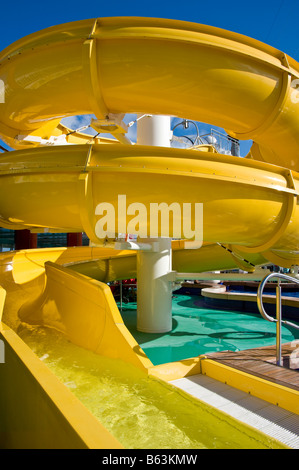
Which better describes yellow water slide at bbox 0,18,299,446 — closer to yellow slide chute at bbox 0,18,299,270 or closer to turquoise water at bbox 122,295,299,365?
yellow slide chute at bbox 0,18,299,270

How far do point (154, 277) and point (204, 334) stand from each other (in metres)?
1.07

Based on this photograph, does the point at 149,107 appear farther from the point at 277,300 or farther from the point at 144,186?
the point at 277,300

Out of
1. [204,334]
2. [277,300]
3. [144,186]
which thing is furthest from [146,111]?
[204,334]

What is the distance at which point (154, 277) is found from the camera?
4824 millimetres

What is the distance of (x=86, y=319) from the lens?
125 inches

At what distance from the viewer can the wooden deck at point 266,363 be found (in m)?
2.27

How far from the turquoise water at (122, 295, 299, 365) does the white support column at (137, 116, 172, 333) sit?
18 cm

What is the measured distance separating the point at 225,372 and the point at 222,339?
7.19 ft

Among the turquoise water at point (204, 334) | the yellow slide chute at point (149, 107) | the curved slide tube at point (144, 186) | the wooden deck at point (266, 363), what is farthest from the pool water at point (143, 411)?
the turquoise water at point (204, 334)

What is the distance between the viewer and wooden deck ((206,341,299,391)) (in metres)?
2.27

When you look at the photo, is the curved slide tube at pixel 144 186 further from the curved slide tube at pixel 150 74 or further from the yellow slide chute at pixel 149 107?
the curved slide tube at pixel 150 74

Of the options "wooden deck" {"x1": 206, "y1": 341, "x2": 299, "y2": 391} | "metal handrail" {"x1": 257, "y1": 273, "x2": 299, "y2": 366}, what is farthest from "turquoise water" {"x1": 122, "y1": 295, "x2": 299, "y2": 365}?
"metal handrail" {"x1": 257, "y1": 273, "x2": 299, "y2": 366}
